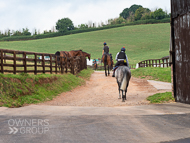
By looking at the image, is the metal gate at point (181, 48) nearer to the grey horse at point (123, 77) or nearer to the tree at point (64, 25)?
the grey horse at point (123, 77)

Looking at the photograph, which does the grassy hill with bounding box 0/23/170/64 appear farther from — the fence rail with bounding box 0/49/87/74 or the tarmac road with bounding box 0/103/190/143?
the tarmac road with bounding box 0/103/190/143

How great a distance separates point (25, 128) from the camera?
5512 mm

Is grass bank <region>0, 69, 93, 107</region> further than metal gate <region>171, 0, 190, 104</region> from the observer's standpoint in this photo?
Yes

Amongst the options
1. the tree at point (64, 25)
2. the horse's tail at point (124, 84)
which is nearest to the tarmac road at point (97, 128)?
the horse's tail at point (124, 84)

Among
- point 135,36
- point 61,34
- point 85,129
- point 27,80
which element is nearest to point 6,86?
point 27,80

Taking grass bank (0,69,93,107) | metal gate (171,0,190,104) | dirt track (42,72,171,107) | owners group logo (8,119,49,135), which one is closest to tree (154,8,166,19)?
dirt track (42,72,171,107)

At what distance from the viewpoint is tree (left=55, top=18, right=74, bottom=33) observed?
98.9 meters

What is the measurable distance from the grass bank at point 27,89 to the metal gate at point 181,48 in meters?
5.82

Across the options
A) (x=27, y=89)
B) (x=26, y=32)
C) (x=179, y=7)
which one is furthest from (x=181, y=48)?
(x=26, y=32)

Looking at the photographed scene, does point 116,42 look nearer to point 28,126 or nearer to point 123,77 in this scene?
point 123,77

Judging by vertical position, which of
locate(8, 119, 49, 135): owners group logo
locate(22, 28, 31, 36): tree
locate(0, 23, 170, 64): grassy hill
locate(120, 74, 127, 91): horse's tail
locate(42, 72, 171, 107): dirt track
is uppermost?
locate(22, 28, 31, 36): tree

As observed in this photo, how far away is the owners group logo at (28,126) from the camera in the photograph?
5281mm

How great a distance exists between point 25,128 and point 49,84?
28.5 ft

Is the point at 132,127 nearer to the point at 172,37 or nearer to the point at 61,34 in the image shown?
the point at 172,37
